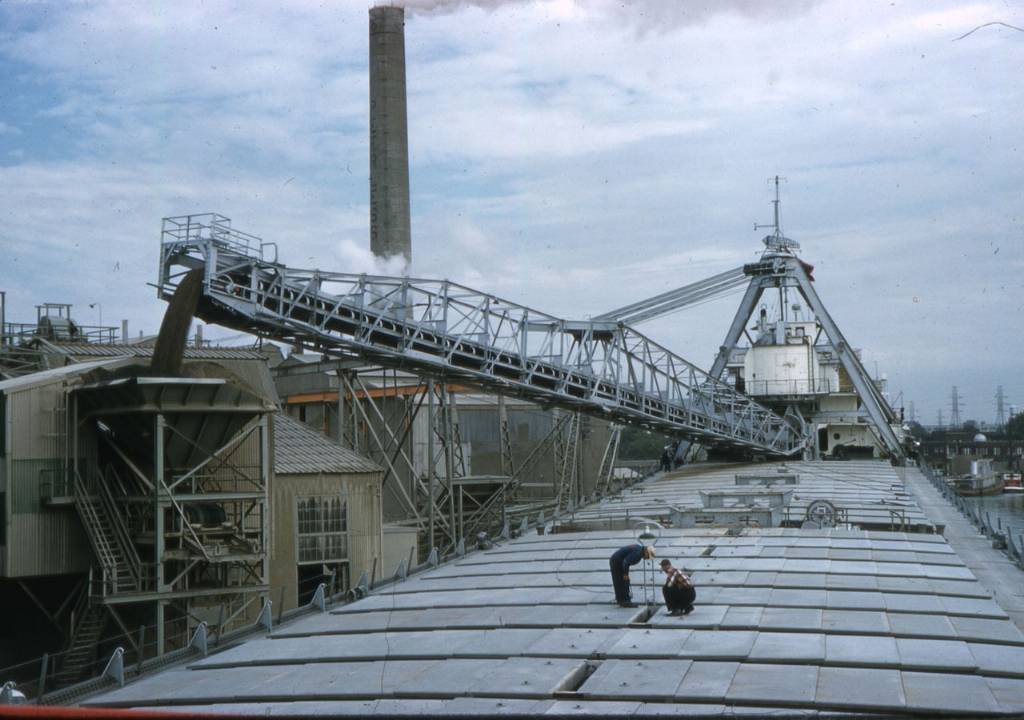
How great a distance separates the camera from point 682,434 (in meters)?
52.8

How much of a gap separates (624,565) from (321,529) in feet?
67.1

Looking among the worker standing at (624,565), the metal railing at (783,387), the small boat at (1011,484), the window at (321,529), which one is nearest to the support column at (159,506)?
the window at (321,529)

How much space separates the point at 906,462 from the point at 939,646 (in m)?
48.0

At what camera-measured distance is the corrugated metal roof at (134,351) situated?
39531 mm

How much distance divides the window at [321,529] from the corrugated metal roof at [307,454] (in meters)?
1.00

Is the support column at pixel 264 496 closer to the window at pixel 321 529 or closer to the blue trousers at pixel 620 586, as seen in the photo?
the window at pixel 321 529

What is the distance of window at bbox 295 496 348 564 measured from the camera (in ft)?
119

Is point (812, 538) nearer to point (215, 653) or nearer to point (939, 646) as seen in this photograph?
point (939, 646)

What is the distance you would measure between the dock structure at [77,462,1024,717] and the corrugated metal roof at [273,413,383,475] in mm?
12225

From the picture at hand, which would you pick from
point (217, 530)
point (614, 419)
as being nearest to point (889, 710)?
point (217, 530)

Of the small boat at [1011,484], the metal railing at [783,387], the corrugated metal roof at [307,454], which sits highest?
the metal railing at [783,387]

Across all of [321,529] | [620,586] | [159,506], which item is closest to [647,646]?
[620,586]

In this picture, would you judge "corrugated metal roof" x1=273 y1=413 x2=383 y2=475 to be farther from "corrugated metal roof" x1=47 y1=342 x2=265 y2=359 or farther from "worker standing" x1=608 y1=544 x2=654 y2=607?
"worker standing" x1=608 y1=544 x2=654 y2=607

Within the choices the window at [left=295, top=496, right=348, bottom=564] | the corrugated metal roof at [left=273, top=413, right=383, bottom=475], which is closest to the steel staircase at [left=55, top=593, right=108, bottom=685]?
the corrugated metal roof at [left=273, top=413, right=383, bottom=475]
